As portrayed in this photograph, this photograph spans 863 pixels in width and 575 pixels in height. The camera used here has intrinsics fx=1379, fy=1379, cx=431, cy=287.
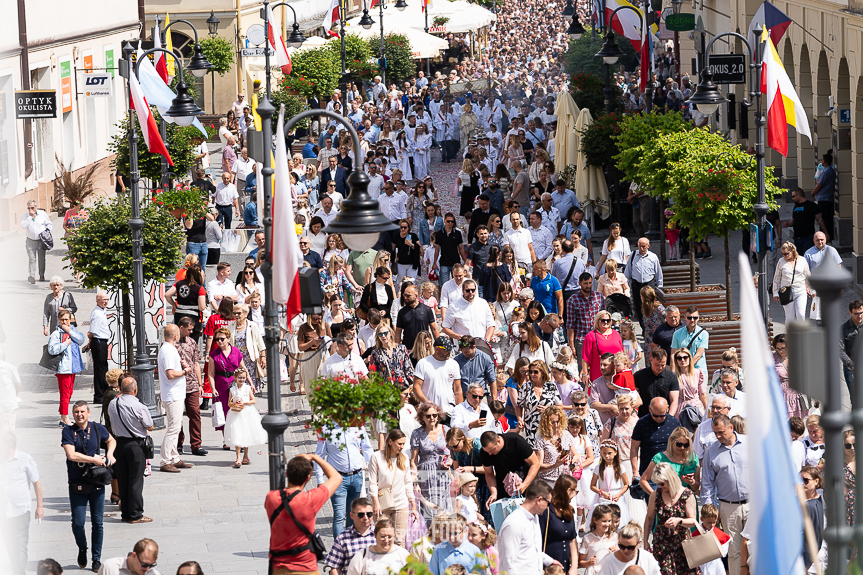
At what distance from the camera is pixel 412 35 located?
172 feet

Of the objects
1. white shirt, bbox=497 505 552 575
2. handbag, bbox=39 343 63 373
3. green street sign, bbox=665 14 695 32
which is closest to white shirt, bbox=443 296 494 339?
handbag, bbox=39 343 63 373

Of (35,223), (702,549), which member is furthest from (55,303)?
(702,549)

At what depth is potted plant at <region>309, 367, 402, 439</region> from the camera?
11383mm

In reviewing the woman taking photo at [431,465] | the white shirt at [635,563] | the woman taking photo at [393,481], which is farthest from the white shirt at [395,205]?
the white shirt at [635,563]

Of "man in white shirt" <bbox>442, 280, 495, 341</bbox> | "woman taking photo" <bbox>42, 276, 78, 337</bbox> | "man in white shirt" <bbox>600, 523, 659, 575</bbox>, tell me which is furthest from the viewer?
"woman taking photo" <bbox>42, 276, 78, 337</bbox>

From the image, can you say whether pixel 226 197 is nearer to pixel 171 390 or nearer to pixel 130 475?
pixel 171 390

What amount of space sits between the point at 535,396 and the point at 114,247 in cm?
776

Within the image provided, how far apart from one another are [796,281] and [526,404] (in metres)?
5.76

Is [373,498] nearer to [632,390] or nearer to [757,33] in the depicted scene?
[632,390]

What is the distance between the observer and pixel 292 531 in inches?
381

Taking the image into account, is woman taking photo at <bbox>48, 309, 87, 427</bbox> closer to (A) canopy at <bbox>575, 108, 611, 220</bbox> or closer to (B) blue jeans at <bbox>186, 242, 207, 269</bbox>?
(B) blue jeans at <bbox>186, 242, 207, 269</bbox>

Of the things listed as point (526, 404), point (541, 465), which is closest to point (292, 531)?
point (541, 465)

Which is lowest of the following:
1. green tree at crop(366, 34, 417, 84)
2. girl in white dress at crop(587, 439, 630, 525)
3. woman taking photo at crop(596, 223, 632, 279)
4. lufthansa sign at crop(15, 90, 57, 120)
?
girl in white dress at crop(587, 439, 630, 525)

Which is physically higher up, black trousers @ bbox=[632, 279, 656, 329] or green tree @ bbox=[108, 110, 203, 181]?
green tree @ bbox=[108, 110, 203, 181]
